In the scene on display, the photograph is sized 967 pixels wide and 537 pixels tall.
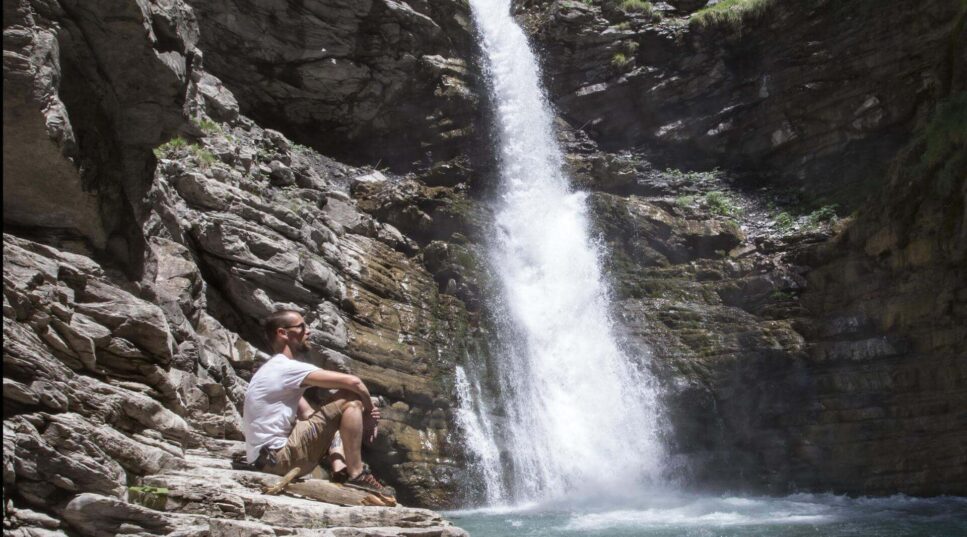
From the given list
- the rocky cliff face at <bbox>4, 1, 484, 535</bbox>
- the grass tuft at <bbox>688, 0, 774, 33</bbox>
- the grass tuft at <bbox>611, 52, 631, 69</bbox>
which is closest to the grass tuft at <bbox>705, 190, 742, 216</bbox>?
the grass tuft at <bbox>611, 52, 631, 69</bbox>

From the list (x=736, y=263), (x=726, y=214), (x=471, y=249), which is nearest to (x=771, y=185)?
(x=726, y=214)

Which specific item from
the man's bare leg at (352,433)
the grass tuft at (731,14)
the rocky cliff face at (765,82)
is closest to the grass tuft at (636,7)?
the rocky cliff face at (765,82)

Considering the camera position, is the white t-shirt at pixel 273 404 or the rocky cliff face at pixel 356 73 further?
the rocky cliff face at pixel 356 73

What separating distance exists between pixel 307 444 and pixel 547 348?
40.1ft

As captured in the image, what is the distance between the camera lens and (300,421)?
5719mm

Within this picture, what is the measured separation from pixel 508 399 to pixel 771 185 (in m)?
9.89

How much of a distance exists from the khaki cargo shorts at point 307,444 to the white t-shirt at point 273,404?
0.08 m

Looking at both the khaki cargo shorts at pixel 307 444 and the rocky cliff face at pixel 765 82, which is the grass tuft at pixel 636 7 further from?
the khaki cargo shorts at pixel 307 444

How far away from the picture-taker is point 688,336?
17.0 metres

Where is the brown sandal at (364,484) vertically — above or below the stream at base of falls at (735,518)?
above

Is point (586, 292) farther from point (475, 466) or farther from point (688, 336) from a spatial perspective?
point (475, 466)

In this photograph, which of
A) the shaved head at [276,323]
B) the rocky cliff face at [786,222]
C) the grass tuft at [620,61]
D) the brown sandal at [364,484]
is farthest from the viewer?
the grass tuft at [620,61]

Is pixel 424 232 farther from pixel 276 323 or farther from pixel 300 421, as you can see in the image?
pixel 300 421

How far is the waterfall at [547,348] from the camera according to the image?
15000mm
